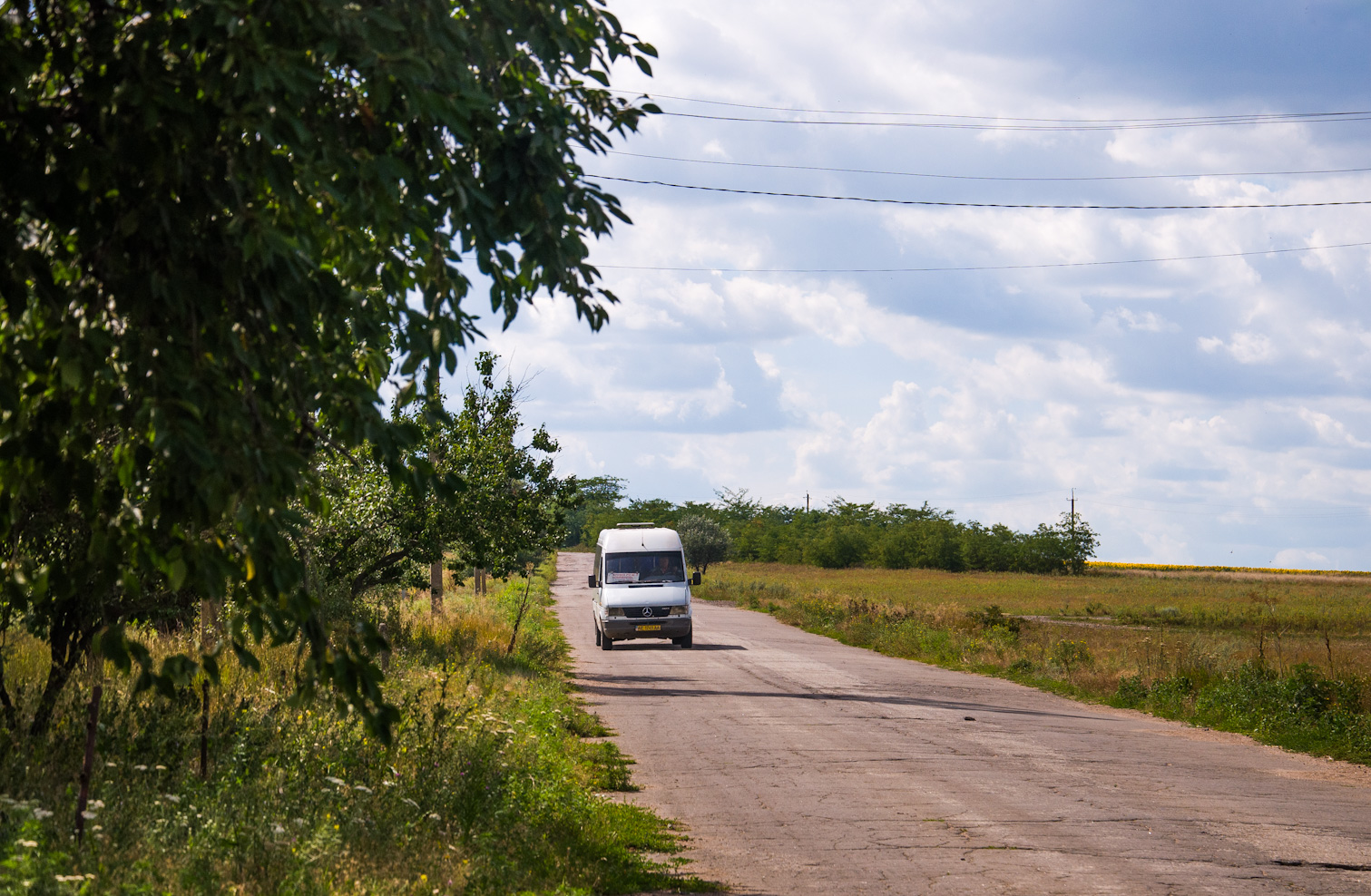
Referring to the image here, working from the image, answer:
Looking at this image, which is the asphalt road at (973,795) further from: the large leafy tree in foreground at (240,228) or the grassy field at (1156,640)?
the large leafy tree in foreground at (240,228)

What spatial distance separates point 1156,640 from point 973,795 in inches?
913

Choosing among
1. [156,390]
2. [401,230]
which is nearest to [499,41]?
[401,230]

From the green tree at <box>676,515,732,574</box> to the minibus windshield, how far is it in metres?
61.9

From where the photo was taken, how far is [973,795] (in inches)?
378

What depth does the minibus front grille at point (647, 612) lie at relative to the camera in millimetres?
25875

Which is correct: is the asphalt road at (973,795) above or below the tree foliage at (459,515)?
below

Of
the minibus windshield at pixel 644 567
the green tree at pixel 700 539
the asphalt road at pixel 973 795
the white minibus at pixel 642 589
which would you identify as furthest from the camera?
the green tree at pixel 700 539

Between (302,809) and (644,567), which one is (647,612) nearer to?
(644,567)

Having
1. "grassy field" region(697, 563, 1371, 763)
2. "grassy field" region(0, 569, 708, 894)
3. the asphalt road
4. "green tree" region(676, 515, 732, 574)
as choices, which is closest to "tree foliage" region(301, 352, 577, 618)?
the asphalt road

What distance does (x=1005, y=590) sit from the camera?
70.0 m

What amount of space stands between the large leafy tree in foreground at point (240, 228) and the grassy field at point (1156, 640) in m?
12.6

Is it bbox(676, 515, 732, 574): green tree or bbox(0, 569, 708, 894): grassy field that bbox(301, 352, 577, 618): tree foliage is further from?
bbox(676, 515, 732, 574): green tree

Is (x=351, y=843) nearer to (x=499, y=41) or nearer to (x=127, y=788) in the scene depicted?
(x=127, y=788)

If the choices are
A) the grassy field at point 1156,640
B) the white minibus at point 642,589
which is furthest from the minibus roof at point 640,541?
the grassy field at point 1156,640
